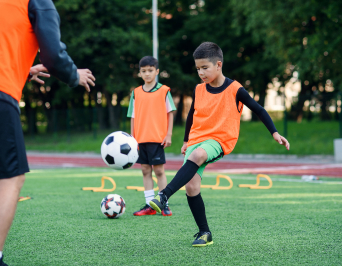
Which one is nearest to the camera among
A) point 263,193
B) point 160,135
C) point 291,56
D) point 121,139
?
point 121,139

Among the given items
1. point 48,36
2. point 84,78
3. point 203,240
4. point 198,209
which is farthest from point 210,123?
point 48,36

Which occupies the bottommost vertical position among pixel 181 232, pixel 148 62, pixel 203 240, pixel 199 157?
pixel 181 232

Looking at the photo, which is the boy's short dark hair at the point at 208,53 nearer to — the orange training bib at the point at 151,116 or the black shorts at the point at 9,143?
the black shorts at the point at 9,143

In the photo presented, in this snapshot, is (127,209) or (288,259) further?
(127,209)

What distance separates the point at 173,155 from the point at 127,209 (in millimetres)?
14053

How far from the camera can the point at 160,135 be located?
573 cm

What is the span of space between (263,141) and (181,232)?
1647 centimetres

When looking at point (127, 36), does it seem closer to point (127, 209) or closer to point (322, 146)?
point (322, 146)

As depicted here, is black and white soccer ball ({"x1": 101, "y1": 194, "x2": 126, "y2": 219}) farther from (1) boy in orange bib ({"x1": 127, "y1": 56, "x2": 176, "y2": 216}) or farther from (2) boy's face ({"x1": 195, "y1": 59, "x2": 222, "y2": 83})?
(2) boy's face ({"x1": 195, "y1": 59, "x2": 222, "y2": 83})

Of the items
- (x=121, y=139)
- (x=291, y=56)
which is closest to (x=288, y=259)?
(x=121, y=139)

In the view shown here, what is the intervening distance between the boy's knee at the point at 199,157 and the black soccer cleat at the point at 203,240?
652mm

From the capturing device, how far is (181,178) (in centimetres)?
371

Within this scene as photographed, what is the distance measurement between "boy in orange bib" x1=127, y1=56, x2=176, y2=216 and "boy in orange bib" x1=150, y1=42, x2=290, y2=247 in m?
1.62

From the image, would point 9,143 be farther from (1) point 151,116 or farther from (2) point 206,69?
(1) point 151,116
